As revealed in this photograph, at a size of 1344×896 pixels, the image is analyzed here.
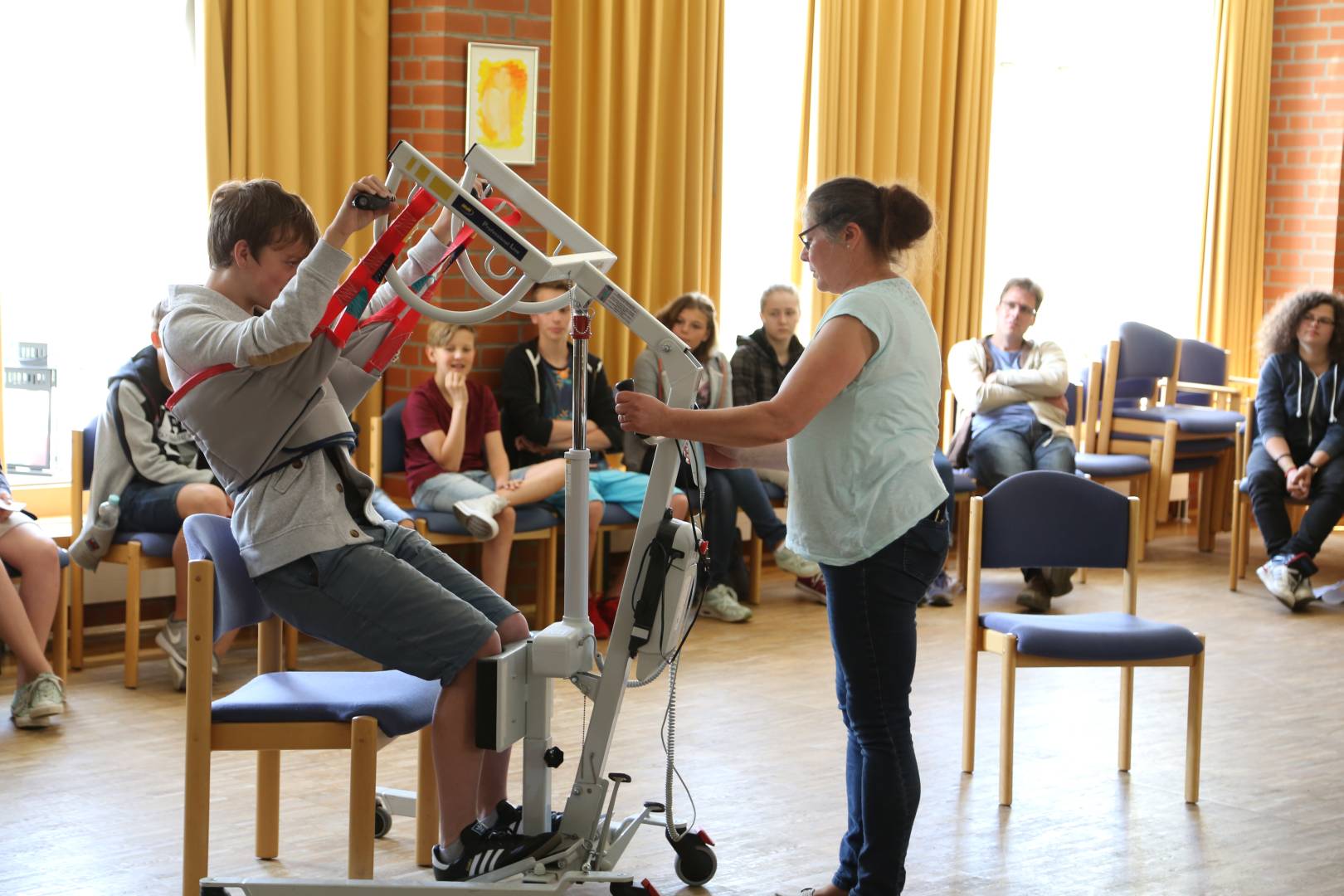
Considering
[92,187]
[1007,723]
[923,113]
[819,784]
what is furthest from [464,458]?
[923,113]

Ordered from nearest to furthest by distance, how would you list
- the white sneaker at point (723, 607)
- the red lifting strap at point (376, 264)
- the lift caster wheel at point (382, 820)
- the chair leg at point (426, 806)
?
the red lifting strap at point (376, 264)
the chair leg at point (426, 806)
the lift caster wheel at point (382, 820)
the white sneaker at point (723, 607)

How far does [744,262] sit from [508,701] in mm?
3934

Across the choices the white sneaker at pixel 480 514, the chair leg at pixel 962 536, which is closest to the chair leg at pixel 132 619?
the white sneaker at pixel 480 514

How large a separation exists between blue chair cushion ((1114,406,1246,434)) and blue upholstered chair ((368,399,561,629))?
9.85ft

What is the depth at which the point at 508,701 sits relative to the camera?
2744 millimetres

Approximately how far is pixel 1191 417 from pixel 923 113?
179cm

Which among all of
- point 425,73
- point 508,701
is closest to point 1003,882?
point 508,701

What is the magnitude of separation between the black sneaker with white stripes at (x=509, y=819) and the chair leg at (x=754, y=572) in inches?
109

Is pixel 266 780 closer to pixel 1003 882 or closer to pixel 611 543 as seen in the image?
pixel 1003 882

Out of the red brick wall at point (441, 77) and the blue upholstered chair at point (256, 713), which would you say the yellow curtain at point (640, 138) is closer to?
the red brick wall at point (441, 77)

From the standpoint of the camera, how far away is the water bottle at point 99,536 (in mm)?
4375

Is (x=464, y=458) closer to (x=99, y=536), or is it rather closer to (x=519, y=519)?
(x=519, y=519)

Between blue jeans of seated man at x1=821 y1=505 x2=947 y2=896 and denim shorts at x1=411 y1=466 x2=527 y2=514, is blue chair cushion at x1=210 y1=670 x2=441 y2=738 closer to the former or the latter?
blue jeans of seated man at x1=821 y1=505 x2=947 y2=896

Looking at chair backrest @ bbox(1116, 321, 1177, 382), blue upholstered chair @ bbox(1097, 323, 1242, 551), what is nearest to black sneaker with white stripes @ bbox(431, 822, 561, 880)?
blue upholstered chair @ bbox(1097, 323, 1242, 551)
